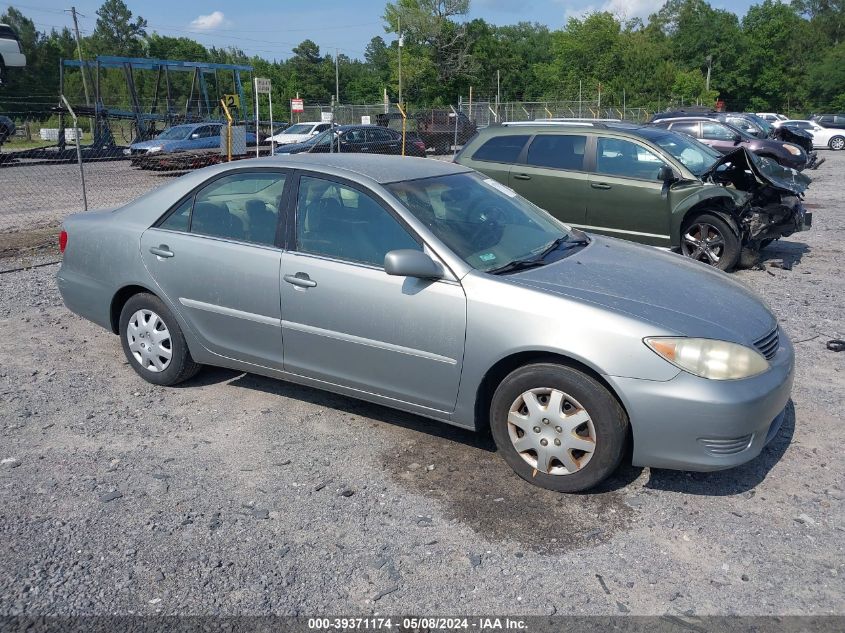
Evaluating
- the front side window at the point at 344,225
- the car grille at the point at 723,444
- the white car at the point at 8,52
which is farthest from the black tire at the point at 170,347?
the white car at the point at 8,52

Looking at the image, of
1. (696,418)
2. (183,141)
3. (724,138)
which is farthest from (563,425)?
(183,141)

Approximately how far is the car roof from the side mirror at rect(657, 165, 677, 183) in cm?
397

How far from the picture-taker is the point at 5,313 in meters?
6.95

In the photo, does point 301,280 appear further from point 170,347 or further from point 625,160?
point 625,160

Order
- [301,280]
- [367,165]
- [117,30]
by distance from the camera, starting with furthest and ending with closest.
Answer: [117,30] < [367,165] < [301,280]

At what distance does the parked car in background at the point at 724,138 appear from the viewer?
59.4 ft

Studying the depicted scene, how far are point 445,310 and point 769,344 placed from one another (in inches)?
65.7

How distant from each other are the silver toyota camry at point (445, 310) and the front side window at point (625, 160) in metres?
4.01

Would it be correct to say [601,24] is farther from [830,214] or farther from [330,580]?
[330,580]

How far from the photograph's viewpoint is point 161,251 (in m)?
4.92

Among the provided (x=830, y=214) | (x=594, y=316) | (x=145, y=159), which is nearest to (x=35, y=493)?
(x=594, y=316)

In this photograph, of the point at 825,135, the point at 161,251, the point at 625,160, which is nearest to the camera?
the point at 161,251

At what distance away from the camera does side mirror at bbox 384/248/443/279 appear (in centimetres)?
385

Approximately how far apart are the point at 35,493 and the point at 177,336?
1.44 meters
